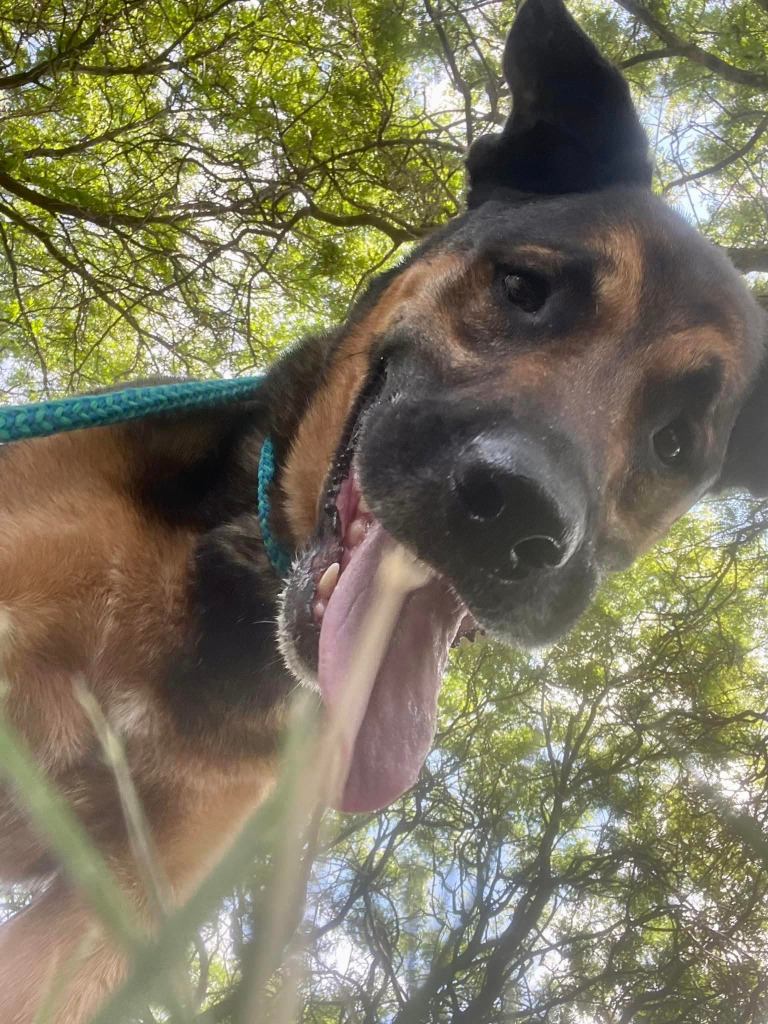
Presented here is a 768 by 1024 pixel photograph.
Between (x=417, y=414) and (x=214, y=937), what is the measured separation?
142cm

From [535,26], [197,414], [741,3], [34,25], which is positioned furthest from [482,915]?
A: [34,25]

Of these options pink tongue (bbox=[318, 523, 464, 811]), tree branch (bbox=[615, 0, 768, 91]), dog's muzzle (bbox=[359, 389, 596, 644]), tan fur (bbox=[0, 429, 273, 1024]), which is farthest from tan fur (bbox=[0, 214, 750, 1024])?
tree branch (bbox=[615, 0, 768, 91])

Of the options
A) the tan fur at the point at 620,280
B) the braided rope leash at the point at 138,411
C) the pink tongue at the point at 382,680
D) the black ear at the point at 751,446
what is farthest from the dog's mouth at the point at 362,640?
the black ear at the point at 751,446

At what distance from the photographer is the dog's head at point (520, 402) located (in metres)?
1.44

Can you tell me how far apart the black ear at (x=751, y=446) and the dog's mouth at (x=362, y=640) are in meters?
1.43

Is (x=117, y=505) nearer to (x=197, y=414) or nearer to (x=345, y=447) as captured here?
(x=197, y=414)

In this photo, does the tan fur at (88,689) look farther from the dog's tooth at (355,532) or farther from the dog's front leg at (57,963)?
the dog's tooth at (355,532)

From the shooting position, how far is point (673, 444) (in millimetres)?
2012

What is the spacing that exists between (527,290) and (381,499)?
766 millimetres

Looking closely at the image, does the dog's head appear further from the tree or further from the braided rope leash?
the tree

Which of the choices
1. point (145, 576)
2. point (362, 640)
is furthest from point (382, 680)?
point (145, 576)

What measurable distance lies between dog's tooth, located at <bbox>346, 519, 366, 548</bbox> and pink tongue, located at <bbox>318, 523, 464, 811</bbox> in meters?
0.04

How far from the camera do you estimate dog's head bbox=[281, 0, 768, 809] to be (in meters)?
1.44

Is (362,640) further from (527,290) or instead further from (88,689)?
(527,290)
